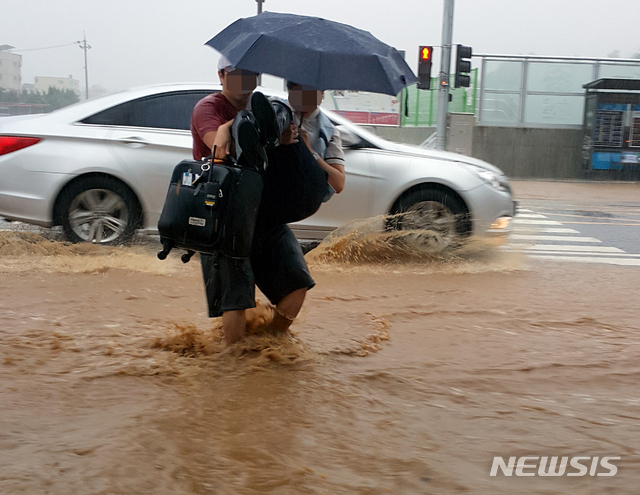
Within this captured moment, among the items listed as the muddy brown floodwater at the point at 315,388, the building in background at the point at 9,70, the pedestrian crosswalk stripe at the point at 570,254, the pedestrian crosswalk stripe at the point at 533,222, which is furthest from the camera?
the building in background at the point at 9,70

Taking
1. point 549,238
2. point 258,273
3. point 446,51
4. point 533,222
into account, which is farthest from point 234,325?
point 446,51

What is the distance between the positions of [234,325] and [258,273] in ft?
0.93

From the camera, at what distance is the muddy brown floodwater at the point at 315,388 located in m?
2.69

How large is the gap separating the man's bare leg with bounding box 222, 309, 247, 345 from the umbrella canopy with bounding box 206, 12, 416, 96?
1.17m

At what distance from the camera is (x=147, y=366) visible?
3.83 m

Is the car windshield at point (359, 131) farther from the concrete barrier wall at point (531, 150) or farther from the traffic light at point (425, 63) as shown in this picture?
the concrete barrier wall at point (531, 150)

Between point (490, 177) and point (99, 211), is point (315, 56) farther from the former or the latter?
point (490, 177)

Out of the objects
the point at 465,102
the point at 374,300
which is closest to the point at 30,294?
the point at 374,300

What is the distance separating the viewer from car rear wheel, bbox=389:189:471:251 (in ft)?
22.6

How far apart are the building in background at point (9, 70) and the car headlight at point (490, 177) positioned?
15394mm

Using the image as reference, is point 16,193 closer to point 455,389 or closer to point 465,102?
point 455,389

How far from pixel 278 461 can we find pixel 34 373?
5.32 ft

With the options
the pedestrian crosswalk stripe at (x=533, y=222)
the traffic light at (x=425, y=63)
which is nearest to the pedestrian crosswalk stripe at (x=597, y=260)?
the pedestrian crosswalk stripe at (x=533, y=222)

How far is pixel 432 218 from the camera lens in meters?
6.96
